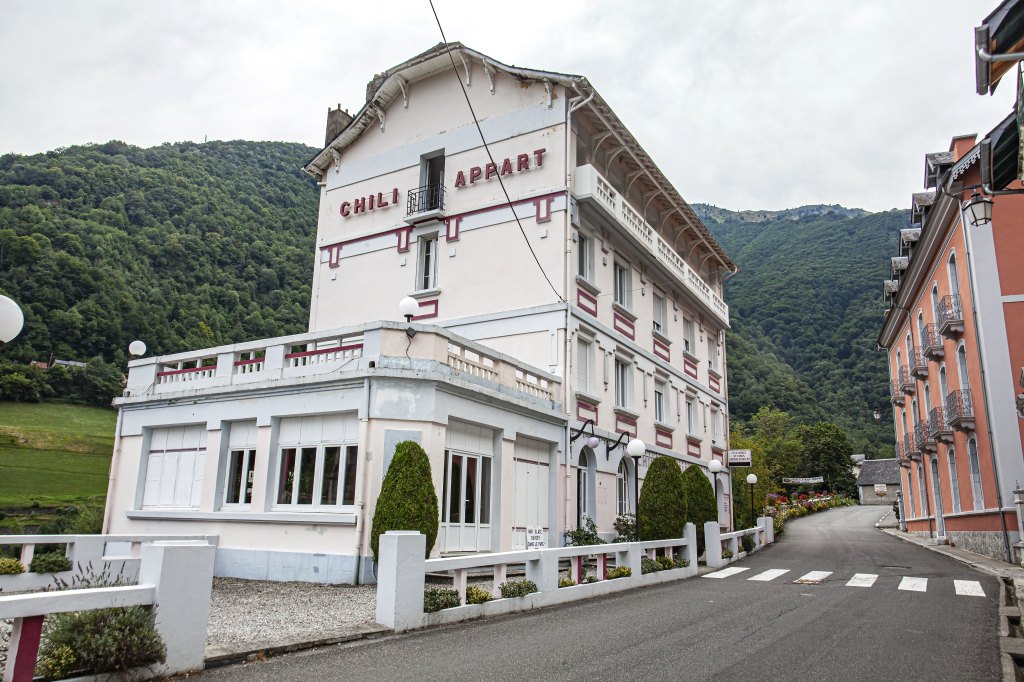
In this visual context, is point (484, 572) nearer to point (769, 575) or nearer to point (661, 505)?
point (661, 505)

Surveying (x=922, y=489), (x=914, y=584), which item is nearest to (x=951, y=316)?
(x=914, y=584)

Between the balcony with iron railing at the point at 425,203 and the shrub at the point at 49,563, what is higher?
the balcony with iron railing at the point at 425,203

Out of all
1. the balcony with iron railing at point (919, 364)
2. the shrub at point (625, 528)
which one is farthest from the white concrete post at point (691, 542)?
the balcony with iron railing at point (919, 364)

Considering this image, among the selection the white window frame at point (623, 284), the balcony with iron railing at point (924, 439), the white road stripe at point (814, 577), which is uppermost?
the white window frame at point (623, 284)

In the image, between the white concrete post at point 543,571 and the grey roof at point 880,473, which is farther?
the grey roof at point 880,473

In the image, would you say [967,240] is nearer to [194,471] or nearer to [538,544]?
[538,544]

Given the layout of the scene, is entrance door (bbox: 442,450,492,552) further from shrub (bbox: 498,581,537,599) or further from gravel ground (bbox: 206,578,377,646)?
shrub (bbox: 498,581,537,599)

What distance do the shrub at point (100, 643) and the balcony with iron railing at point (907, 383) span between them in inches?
1277

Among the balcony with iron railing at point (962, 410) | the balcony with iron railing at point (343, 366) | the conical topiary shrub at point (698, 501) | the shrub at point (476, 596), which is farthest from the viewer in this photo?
the balcony with iron railing at point (962, 410)

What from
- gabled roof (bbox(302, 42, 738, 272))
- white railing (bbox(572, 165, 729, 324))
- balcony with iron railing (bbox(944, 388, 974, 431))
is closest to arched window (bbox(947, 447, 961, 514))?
balcony with iron railing (bbox(944, 388, 974, 431))

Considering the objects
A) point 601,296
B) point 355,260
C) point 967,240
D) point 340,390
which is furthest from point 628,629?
point 967,240

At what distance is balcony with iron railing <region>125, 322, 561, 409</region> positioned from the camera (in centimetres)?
1402

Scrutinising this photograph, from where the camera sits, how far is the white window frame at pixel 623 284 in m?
22.4

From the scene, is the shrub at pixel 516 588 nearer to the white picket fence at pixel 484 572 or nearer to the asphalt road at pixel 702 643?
the white picket fence at pixel 484 572
